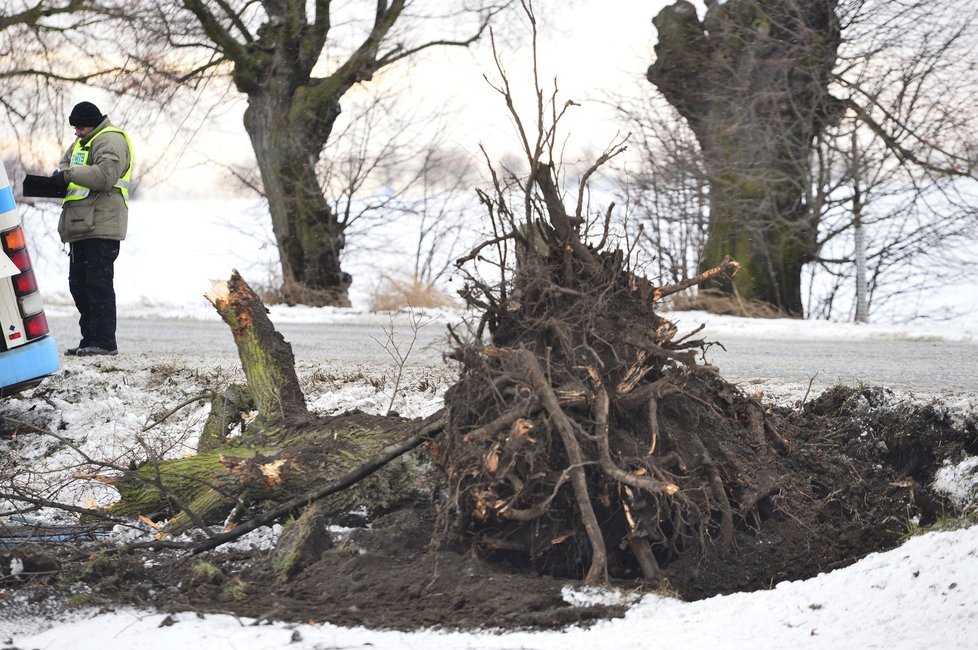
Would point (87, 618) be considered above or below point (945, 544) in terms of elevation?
below

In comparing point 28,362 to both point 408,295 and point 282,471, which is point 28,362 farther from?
point 408,295

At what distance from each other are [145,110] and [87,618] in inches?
521

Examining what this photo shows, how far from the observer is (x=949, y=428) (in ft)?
15.6

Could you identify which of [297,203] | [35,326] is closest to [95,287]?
[35,326]

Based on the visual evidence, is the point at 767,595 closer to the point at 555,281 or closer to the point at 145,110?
the point at 555,281

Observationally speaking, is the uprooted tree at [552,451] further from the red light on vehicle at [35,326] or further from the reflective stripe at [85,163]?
A: the reflective stripe at [85,163]

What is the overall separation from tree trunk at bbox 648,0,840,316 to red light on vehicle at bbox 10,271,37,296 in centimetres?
1036

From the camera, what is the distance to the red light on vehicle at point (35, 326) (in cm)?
572

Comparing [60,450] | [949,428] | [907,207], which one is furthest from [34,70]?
[949,428]

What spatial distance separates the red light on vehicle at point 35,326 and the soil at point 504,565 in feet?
6.50

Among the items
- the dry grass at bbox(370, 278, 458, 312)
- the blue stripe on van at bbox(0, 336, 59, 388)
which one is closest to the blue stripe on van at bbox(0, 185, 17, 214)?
the blue stripe on van at bbox(0, 336, 59, 388)

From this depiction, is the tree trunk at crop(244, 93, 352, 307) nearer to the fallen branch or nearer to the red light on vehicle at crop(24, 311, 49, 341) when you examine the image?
the red light on vehicle at crop(24, 311, 49, 341)

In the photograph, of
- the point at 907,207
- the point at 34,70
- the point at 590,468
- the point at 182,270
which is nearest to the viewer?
the point at 590,468

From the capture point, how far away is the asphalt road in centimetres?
710
